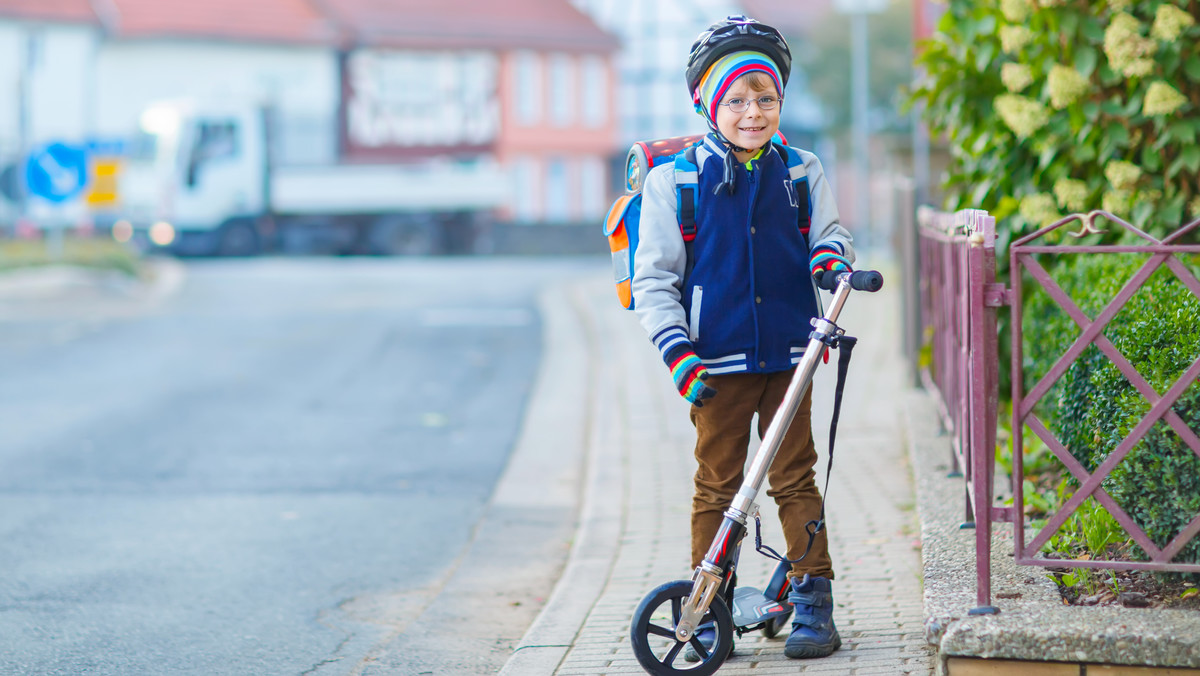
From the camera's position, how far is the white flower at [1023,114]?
545cm

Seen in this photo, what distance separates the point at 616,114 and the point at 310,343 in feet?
129

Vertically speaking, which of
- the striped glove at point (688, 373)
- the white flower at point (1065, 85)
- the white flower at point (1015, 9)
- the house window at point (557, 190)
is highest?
the white flower at point (1015, 9)

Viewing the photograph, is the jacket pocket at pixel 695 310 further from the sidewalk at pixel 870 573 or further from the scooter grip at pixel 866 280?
the sidewalk at pixel 870 573

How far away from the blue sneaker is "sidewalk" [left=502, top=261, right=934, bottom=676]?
33mm

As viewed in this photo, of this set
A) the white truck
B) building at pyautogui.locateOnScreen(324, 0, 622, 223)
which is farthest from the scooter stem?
building at pyautogui.locateOnScreen(324, 0, 622, 223)

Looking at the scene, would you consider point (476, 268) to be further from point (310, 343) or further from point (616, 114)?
point (616, 114)

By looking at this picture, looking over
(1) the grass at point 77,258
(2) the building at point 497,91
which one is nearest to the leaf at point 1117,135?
(1) the grass at point 77,258

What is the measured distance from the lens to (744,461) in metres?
3.70

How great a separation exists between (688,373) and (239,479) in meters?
4.00

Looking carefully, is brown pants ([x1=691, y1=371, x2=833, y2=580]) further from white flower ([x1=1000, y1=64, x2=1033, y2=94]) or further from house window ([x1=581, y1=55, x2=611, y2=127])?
house window ([x1=581, y1=55, x2=611, y2=127])

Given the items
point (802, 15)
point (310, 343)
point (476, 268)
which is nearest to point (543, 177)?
point (802, 15)

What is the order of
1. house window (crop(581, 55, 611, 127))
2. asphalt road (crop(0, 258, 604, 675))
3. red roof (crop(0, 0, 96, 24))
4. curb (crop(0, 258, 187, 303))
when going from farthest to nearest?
house window (crop(581, 55, 611, 127)) < red roof (crop(0, 0, 96, 24)) < curb (crop(0, 258, 187, 303)) < asphalt road (crop(0, 258, 604, 675))

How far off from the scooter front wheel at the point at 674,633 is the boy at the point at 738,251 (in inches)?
2.6

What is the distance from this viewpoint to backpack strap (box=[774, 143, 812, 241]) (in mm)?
3670
